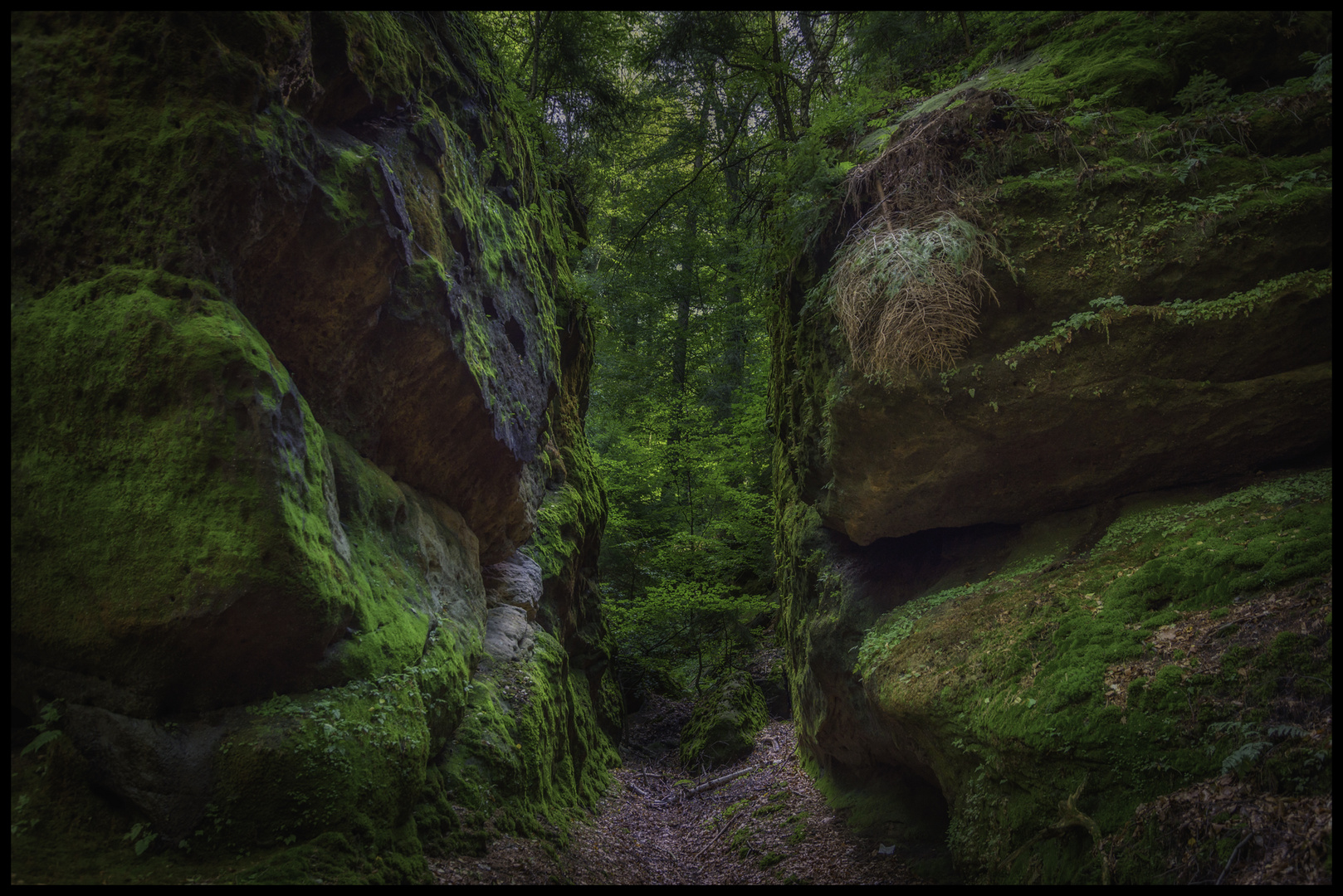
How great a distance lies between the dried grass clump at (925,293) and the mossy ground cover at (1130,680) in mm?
2588

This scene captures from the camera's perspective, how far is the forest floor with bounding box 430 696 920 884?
240 inches

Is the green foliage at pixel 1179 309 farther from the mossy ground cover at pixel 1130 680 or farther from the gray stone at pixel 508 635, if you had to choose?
the gray stone at pixel 508 635

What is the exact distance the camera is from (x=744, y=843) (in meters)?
7.94

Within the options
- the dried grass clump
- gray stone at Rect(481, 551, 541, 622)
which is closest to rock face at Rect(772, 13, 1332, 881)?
the dried grass clump

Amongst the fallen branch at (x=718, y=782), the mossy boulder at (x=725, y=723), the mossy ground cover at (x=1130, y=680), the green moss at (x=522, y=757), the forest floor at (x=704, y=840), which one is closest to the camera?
the mossy ground cover at (x=1130, y=680)

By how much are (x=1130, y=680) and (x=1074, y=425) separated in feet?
8.96

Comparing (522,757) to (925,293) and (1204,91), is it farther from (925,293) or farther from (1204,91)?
(1204,91)

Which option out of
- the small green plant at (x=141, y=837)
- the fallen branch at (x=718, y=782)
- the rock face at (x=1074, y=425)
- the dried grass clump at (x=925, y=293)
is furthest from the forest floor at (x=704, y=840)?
the dried grass clump at (x=925, y=293)

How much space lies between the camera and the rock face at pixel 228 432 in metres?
4.43

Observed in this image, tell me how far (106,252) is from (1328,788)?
8.69 metres

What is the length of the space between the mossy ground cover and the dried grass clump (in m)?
2.59

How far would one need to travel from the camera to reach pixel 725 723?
11914 millimetres

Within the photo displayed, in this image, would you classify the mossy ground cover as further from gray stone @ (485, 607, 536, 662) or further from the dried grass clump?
gray stone @ (485, 607, 536, 662)

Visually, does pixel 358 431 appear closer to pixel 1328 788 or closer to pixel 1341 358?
pixel 1328 788
